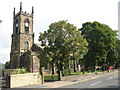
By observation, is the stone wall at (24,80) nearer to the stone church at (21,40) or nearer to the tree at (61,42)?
the tree at (61,42)

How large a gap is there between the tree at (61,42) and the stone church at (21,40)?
80.4 ft

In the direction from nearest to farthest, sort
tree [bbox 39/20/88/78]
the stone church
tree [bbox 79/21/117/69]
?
tree [bbox 39/20/88/78] < tree [bbox 79/21/117/69] < the stone church

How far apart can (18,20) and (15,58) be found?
15419mm

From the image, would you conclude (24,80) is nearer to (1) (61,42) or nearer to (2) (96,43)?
Result: (1) (61,42)

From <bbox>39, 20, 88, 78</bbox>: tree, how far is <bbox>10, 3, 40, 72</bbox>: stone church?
24.5m

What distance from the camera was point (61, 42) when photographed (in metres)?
22.4

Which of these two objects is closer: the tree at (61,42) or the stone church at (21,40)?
the tree at (61,42)

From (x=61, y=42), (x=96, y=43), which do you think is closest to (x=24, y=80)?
(x=61, y=42)

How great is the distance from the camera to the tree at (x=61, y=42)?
22.0 meters

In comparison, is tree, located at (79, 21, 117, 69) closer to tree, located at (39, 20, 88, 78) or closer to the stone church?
tree, located at (39, 20, 88, 78)

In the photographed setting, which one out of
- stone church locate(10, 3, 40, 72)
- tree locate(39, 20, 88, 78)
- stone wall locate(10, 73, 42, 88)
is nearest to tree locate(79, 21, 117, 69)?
tree locate(39, 20, 88, 78)

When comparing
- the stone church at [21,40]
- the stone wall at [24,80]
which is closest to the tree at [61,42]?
the stone wall at [24,80]

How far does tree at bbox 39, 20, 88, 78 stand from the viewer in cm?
2203

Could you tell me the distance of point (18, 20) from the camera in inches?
2089
